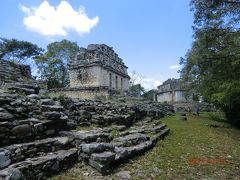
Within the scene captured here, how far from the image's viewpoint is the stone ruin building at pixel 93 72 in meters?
26.0

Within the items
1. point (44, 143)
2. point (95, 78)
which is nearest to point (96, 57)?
point (95, 78)

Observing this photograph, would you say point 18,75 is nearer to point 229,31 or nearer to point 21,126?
point 21,126

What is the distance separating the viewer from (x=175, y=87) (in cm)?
5600

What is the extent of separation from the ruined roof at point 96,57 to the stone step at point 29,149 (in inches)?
858

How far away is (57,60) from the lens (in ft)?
137

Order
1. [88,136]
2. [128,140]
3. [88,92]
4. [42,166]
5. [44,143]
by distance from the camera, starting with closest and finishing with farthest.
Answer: [42,166], [44,143], [88,136], [128,140], [88,92]

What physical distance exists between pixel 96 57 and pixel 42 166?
78.6 feet

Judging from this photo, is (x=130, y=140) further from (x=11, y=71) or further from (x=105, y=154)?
(x=11, y=71)

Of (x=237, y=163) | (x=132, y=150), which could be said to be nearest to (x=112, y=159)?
(x=132, y=150)

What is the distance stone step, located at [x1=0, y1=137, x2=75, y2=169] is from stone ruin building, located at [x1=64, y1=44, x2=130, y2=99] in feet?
60.1

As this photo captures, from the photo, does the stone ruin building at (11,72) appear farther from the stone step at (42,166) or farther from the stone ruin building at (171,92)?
the stone ruin building at (171,92)

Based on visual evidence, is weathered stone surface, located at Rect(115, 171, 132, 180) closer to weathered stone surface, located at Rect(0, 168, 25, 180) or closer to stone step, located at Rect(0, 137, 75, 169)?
stone step, located at Rect(0, 137, 75, 169)

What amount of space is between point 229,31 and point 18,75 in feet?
37.0

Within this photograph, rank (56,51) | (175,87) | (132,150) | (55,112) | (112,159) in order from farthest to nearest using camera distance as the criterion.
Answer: (175,87) → (56,51) → (55,112) → (132,150) → (112,159)
